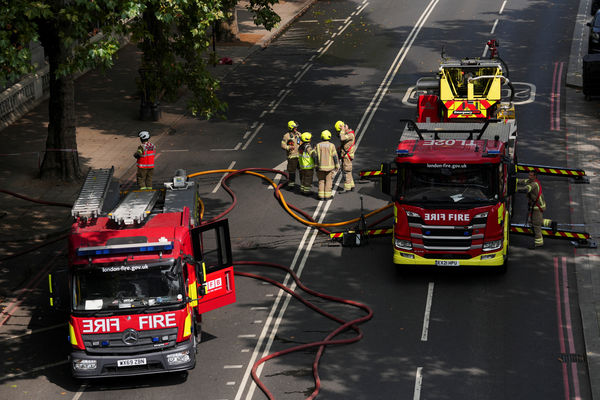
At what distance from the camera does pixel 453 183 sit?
1994 cm

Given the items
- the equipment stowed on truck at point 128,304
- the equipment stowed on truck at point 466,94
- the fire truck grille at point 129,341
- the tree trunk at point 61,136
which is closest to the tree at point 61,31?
the tree trunk at point 61,136

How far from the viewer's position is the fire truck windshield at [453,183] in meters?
19.8

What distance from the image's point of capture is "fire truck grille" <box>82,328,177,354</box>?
1625 centimetres

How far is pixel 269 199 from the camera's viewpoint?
26359mm

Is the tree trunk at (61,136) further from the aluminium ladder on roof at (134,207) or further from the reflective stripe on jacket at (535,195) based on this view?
the reflective stripe on jacket at (535,195)

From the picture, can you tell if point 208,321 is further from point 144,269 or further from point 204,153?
point 204,153

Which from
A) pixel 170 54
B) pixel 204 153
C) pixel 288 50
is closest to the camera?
pixel 170 54

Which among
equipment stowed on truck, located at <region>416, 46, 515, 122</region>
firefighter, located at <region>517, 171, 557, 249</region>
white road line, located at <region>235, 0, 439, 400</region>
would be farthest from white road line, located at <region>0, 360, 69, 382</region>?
equipment stowed on truck, located at <region>416, 46, 515, 122</region>

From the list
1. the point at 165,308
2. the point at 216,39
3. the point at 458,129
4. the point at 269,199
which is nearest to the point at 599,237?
the point at 458,129

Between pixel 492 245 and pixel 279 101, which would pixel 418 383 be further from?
pixel 279 101

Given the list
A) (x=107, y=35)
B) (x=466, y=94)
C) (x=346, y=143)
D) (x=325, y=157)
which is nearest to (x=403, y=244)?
(x=325, y=157)

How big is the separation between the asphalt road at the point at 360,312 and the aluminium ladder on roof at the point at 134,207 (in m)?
2.76

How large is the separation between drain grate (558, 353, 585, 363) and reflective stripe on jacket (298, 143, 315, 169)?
10613mm

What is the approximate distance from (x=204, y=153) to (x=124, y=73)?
40.7 feet
